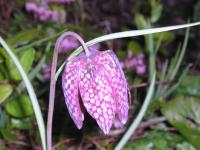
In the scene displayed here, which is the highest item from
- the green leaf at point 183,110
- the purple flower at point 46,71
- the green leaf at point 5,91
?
the green leaf at point 5,91

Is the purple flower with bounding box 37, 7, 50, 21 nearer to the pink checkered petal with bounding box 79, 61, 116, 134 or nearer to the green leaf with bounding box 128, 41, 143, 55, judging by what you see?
the green leaf with bounding box 128, 41, 143, 55

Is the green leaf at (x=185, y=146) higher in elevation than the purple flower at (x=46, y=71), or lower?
lower

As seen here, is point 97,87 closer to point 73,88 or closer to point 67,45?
point 73,88

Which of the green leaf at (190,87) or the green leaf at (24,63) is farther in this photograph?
the green leaf at (190,87)

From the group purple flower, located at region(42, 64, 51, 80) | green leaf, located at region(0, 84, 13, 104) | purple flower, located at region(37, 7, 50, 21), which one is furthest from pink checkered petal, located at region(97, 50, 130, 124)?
purple flower, located at region(37, 7, 50, 21)

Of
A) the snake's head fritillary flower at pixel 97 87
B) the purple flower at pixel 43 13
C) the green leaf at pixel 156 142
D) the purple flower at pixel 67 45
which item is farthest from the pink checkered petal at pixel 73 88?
the purple flower at pixel 43 13

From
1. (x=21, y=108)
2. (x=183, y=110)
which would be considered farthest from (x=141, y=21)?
(x=21, y=108)

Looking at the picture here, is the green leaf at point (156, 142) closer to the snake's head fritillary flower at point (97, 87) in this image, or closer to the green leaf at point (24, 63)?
the green leaf at point (24, 63)
